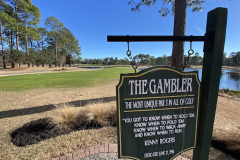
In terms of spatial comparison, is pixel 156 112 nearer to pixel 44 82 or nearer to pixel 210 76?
pixel 210 76

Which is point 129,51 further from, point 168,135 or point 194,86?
point 168,135

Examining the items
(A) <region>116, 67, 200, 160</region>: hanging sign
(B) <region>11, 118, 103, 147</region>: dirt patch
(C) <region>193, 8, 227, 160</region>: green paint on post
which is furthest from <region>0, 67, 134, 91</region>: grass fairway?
(C) <region>193, 8, 227, 160</region>: green paint on post

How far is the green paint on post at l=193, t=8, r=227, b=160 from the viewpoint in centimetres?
123

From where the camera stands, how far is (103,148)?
246cm

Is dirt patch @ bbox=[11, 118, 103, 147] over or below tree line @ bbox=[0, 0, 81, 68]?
below

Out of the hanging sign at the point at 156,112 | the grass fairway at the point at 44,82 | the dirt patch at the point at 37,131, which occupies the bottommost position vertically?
the dirt patch at the point at 37,131

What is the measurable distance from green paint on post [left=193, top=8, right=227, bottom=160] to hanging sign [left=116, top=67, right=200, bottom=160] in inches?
3.1

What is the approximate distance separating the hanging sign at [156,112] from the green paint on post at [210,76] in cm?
8

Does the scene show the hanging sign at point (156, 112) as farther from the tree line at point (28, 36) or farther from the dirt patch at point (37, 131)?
the tree line at point (28, 36)

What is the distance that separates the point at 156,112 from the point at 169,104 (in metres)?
0.17

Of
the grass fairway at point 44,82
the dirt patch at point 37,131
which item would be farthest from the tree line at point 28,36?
the dirt patch at point 37,131

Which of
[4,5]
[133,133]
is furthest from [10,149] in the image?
[4,5]

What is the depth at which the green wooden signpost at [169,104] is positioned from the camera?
1253 millimetres

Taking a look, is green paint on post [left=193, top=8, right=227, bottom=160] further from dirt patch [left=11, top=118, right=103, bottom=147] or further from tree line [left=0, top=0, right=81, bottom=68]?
tree line [left=0, top=0, right=81, bottom=68]
